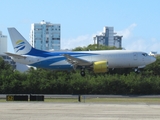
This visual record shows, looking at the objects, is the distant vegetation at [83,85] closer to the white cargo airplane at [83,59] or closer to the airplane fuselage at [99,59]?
the white cargo airplane at [83,59]

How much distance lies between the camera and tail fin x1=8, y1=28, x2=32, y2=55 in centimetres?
6775

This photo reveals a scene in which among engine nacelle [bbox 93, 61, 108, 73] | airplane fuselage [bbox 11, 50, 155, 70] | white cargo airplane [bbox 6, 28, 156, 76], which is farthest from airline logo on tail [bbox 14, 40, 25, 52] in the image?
engine nacelle [bbox 93, 61, 108, 73]

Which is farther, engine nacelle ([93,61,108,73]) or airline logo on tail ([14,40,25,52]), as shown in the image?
airline logo on tail ([14,40,25,52])

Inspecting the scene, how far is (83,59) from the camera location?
2571 inches

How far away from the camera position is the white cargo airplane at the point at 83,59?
63594mm

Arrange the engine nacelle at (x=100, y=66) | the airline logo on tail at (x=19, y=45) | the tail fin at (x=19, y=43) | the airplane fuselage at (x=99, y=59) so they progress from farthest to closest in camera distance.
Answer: the airline logo on tail at (x=19, y=45), the tail fin at (x=19, y=43), the engine nacelle at (x=100, y=66), the airplane fuselage at (x=99, y=59)

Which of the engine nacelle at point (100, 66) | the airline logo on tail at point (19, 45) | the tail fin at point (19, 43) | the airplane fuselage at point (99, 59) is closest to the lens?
the airplane fuselage at point (99, 59)

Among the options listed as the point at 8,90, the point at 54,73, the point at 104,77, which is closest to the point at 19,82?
the point at 8,90


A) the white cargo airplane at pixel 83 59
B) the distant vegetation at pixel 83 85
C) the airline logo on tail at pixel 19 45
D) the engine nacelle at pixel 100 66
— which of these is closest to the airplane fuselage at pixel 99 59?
the white cargo airplane at pixel 83 59

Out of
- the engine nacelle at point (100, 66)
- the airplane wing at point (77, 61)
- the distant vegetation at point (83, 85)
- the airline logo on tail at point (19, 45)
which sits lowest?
the distant vegetation at point (83, 85)

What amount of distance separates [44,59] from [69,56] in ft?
14.0

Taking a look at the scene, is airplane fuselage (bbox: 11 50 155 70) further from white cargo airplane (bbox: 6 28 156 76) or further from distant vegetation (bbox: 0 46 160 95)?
distant vegetation (bbox: 0 46 160 95)

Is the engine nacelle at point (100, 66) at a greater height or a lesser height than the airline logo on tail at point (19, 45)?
lesser

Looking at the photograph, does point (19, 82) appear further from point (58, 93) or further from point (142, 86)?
point (142, 86)
